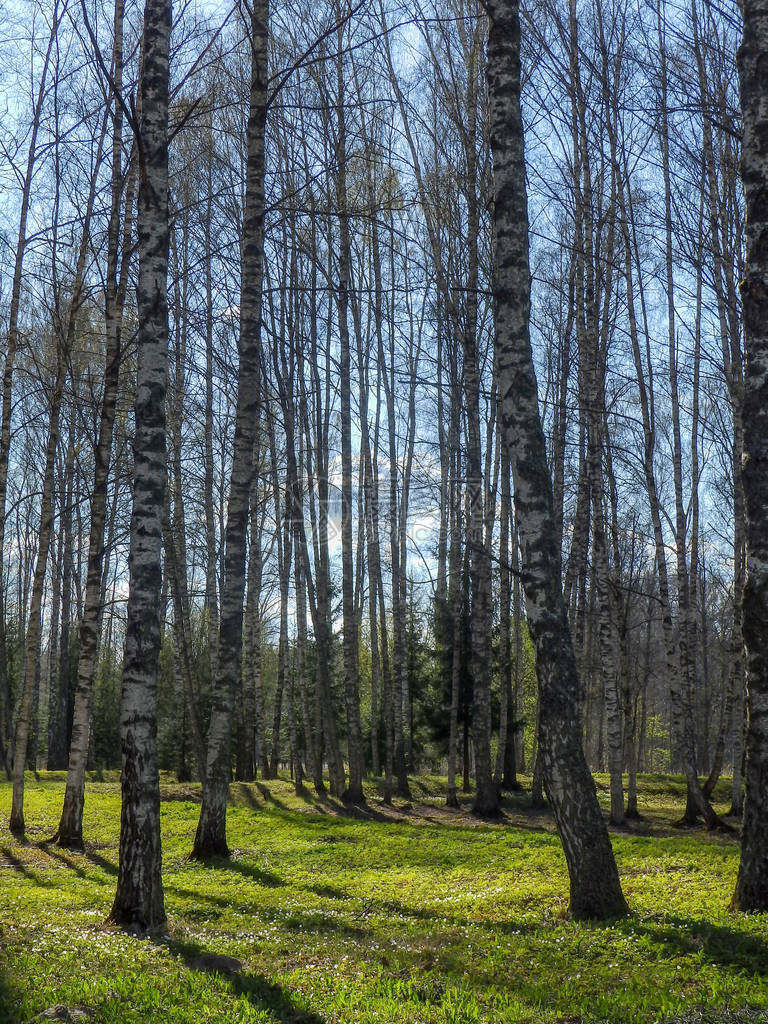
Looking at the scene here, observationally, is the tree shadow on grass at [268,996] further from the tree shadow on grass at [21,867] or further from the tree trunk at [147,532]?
the tree shadow on grass at [21,867]

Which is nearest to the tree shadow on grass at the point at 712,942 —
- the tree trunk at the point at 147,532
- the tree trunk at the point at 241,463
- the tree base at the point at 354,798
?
the tree trunk at the point at 147,532

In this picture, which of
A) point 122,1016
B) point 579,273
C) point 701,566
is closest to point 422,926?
point 122,1016

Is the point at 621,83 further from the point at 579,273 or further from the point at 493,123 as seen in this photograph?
the point at 493,123

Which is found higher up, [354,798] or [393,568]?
[393,568]

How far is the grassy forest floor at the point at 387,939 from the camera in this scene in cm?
407

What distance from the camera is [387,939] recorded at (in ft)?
19.0

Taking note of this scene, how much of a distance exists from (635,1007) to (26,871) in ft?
25.7

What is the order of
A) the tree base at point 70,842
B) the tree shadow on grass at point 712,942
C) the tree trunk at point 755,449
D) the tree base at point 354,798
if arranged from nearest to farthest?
1. the tree shadow on grass at point 712,942
2. the tree trunk at point 755,449
3. the tree base at point 70,842
4. the tree base at point 354,798

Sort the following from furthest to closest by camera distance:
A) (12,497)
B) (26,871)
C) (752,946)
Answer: (12,497) → (26,871) → (752,946)

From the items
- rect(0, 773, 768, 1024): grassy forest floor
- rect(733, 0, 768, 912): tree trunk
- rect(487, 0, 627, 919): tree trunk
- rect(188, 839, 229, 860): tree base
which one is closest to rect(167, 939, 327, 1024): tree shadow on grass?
rect(0, 773, 768, 1024): grassy forest floor

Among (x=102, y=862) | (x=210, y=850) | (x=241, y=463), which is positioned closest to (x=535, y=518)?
(x=241, y=463)

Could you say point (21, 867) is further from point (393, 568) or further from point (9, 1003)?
point (393, 568)

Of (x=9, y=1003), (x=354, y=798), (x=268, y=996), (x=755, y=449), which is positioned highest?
(x=755, y=449)

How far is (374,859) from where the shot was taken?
9.98 metres
